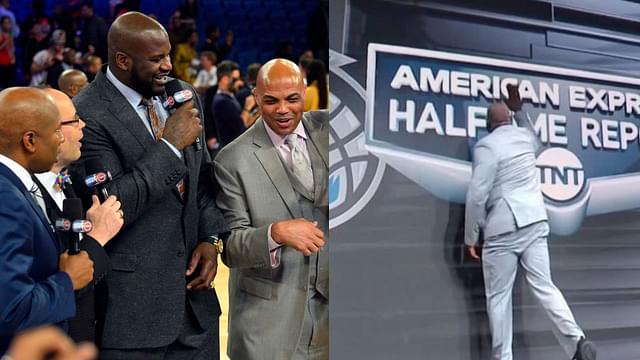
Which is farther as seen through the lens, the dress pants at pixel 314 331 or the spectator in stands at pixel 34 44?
the spectator in stands at pixel 34 44

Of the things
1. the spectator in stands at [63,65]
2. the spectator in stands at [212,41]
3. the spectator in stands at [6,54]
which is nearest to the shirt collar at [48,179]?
the spectator in stands at [63,65]

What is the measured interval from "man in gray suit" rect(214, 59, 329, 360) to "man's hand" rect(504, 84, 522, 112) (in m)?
0.65

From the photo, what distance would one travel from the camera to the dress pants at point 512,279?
307 cm

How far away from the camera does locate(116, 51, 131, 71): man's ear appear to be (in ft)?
8.92

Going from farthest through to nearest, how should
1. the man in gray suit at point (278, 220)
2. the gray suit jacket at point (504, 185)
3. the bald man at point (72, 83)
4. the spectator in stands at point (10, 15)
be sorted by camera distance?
the spectator in stands at point (10, 15) < the bald man at point (72, 83) < the gray suit jacket at point (504, 185) < the man in gray suit at point (278, 220)

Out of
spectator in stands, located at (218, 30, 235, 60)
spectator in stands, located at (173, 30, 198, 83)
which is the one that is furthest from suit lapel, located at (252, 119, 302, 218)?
spectator in stands, located at (218, 30, 235, 60)

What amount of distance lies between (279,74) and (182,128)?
0.41 meters

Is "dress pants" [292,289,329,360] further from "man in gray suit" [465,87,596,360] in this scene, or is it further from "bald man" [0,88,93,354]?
"bald man" [0,88,93,354]

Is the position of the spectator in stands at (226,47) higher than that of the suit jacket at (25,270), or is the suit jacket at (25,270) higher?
the spectator in stands at (226,47)

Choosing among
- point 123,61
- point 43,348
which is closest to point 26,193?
point 123,61

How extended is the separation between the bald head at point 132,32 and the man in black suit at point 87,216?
242 mm

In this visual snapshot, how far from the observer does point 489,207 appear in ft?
10.0

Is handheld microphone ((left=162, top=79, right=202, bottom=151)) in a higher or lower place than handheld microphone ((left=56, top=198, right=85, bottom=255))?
higher

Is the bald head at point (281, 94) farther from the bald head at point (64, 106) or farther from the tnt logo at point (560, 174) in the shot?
the tnt logo at point (560, 174)
